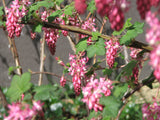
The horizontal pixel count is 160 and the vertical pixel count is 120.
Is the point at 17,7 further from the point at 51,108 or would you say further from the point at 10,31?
the point at 51,108

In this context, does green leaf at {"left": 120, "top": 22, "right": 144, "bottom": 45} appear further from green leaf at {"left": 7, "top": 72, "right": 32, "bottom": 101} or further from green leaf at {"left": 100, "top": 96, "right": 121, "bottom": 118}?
green leaf at {"left": 7, "top": 72, "right": 32, "bottom": 101}

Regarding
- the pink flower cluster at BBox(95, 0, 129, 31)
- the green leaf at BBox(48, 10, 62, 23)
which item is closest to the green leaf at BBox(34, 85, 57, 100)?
the green leaf at BBox(48, 10, 62, 23)

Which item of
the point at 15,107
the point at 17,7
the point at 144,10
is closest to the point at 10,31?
the point at 17,7

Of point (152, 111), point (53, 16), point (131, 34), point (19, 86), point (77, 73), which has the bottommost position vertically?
point (152, 111)

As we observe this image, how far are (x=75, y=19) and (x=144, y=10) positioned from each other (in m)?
1.71

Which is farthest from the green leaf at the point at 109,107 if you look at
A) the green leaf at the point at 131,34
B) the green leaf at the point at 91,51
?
the green leaf at the point at 131,34

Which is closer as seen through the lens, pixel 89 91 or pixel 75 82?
pixel 89 91

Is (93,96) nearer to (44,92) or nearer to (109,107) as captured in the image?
(109,107)

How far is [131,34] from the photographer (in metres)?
1.68

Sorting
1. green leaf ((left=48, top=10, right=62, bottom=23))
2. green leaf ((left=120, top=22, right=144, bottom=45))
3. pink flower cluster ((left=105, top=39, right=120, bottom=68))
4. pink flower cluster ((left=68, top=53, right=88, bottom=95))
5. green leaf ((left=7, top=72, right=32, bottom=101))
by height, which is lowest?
pink flower cluster ((left=68, top=53, right=88, bottom=95))

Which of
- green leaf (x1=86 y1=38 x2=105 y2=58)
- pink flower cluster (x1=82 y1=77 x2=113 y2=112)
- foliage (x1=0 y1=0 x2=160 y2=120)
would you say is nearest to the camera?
foliage (x1=0 y1=0 x2=160 y2=120)

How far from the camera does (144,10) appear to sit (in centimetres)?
89

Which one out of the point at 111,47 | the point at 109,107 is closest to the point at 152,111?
the point at 109,107

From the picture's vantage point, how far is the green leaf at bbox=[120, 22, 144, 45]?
1.65 metres
